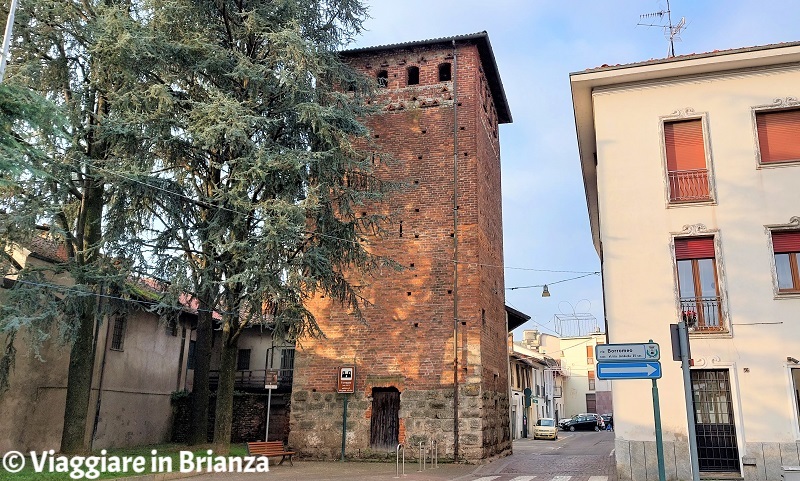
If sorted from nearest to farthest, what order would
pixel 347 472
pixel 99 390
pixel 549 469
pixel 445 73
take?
pixel 347 472
pixel 549 469
pixel 445 73
pixel 99 390

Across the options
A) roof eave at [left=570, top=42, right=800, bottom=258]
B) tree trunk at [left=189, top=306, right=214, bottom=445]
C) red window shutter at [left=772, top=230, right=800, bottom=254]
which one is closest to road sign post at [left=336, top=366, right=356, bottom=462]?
tree trunk at [left=189, top=306, right=214, bottom=445]

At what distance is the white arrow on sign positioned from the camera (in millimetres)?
7473

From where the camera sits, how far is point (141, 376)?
884 inches

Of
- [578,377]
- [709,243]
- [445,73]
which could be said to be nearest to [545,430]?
[445,73]

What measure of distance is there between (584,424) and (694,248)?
38.9 m

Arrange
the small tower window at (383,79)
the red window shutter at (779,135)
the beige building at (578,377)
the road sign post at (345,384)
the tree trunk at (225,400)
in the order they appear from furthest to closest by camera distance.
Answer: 1. the beige building at (578,377)
2. the small tower window at (383,79)
3. the road sign post at (345,384)
4. the tree trunk at (225,400)
5. the red window shutter at (779,135)

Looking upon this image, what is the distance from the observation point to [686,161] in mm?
13438

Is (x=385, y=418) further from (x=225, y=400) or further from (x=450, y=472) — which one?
(x=225, y=400)

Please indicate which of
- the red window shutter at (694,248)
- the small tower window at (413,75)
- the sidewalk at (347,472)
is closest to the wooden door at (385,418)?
the sidewalk at (347,472)

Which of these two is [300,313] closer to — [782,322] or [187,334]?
[782,322]

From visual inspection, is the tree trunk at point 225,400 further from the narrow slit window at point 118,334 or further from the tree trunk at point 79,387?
the narrow slit window at point 118,334

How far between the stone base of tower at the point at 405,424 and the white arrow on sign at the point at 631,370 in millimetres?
9389

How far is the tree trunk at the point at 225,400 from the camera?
14.9 meters

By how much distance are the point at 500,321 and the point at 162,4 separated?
14563mm
